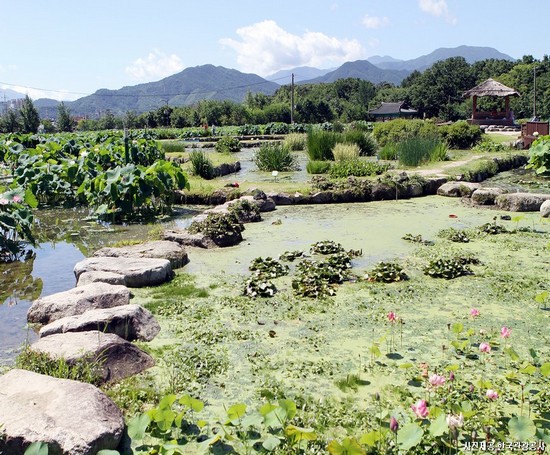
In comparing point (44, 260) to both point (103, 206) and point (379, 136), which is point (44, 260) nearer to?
point (103, 206)

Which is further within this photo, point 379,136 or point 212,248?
point 379,136

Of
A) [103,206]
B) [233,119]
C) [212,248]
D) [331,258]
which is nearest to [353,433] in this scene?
[331,258]

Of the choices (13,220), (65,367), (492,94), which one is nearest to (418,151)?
(13,220)

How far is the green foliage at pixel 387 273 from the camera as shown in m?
5.79

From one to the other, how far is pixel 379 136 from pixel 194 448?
20.4m

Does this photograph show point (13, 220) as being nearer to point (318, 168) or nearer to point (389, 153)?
point (318, 168)

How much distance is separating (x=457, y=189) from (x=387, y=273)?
19.5 ft

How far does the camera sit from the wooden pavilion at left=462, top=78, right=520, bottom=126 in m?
29.9

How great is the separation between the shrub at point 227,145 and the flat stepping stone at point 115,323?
54.9 feet

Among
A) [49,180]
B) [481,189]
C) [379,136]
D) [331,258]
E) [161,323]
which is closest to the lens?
[161,323]

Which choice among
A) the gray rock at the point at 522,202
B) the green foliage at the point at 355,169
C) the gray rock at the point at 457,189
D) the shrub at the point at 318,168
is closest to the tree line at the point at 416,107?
the shrub at the point at 318,168

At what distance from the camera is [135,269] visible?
5832 millimetres

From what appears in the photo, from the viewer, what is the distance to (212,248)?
24.1 feet

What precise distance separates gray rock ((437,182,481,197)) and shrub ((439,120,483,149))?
30.9ft
